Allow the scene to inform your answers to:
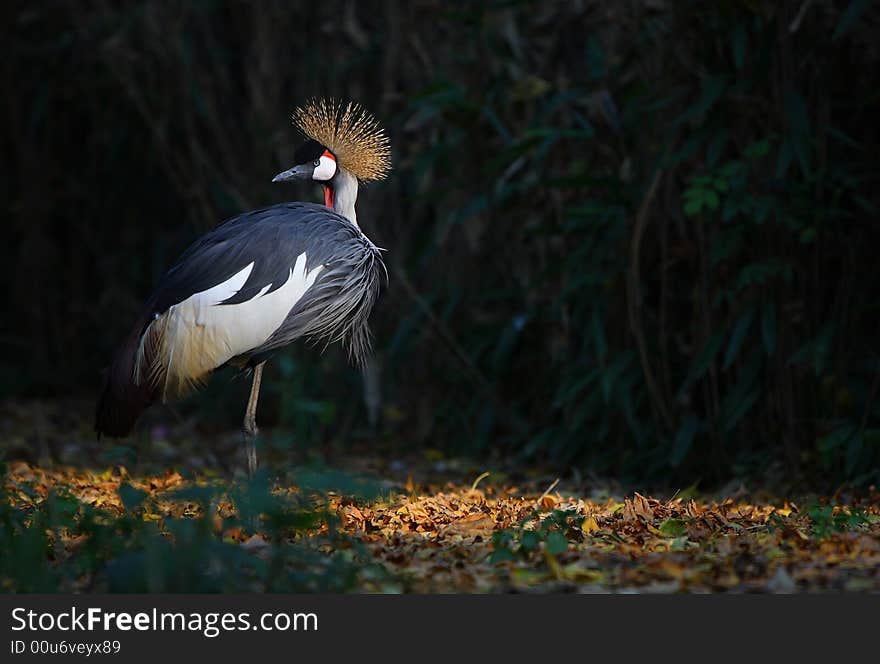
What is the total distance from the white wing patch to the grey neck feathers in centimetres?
68

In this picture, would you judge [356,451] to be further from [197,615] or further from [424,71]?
[197,615]

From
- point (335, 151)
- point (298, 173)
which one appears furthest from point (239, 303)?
point (335, 151)

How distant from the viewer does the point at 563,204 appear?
6801 mm

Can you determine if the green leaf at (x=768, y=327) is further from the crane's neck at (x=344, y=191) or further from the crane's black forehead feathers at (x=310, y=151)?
the crane's black forehead feathers at (x=310, y=151)

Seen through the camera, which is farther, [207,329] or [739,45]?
[739,45]

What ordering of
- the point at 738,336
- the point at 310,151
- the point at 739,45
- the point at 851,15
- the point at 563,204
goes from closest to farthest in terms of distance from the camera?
the point at 851,15, the point at 310,151, the point at 739,45, the point at 738,336, the point at 563,204

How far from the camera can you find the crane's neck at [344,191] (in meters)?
5.59

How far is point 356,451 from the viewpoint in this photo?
7617 millimetres

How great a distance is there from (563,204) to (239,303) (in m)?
2.45

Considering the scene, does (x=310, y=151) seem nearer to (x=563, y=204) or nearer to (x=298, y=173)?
(x=298, y=173)

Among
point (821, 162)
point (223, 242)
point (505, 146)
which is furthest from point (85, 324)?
point (821, 162)

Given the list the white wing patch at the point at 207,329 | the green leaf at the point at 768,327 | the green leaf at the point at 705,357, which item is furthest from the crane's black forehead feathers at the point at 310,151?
the green leaf at the point at 768,327

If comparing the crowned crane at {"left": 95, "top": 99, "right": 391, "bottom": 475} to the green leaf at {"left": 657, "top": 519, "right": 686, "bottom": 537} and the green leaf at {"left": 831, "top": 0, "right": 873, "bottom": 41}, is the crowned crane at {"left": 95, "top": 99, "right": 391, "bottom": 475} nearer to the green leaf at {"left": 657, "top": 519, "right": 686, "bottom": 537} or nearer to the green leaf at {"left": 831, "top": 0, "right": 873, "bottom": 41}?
the green leaf at {"left": 657, "top": 519, "right": 686, "bottom": 537}

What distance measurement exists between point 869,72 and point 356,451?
355 centimetres
